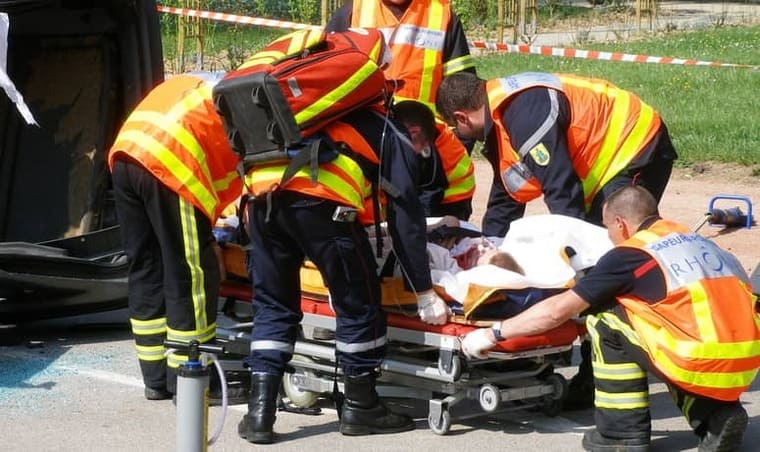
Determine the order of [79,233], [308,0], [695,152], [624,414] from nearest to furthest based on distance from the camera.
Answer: [624,414]
[79,233]
[695,152]
[308,0]

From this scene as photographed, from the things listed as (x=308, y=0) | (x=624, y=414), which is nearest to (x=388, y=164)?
(x=624, y=414)

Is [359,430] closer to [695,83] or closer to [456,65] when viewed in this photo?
[456,65]

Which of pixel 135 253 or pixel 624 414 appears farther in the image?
pixel 135 253

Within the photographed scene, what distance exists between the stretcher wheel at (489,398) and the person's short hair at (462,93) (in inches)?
48.5

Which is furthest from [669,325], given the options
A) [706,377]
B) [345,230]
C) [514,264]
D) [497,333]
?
[345,230]

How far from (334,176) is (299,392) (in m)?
1.08

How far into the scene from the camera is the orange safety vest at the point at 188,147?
562cm

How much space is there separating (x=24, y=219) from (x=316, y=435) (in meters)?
2.65

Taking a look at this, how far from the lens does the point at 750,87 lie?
14422 mm

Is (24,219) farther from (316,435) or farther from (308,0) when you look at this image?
(308,0)

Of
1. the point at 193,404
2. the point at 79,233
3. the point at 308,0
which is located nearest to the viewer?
the point at 193,404

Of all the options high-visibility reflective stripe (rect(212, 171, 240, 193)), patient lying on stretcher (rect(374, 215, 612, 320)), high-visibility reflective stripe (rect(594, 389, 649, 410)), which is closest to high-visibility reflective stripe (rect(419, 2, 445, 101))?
patient lying on stretcher (rect(374, 215, 612, 320))

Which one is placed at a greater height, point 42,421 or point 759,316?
point 759,316

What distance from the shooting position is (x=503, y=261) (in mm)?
5570
